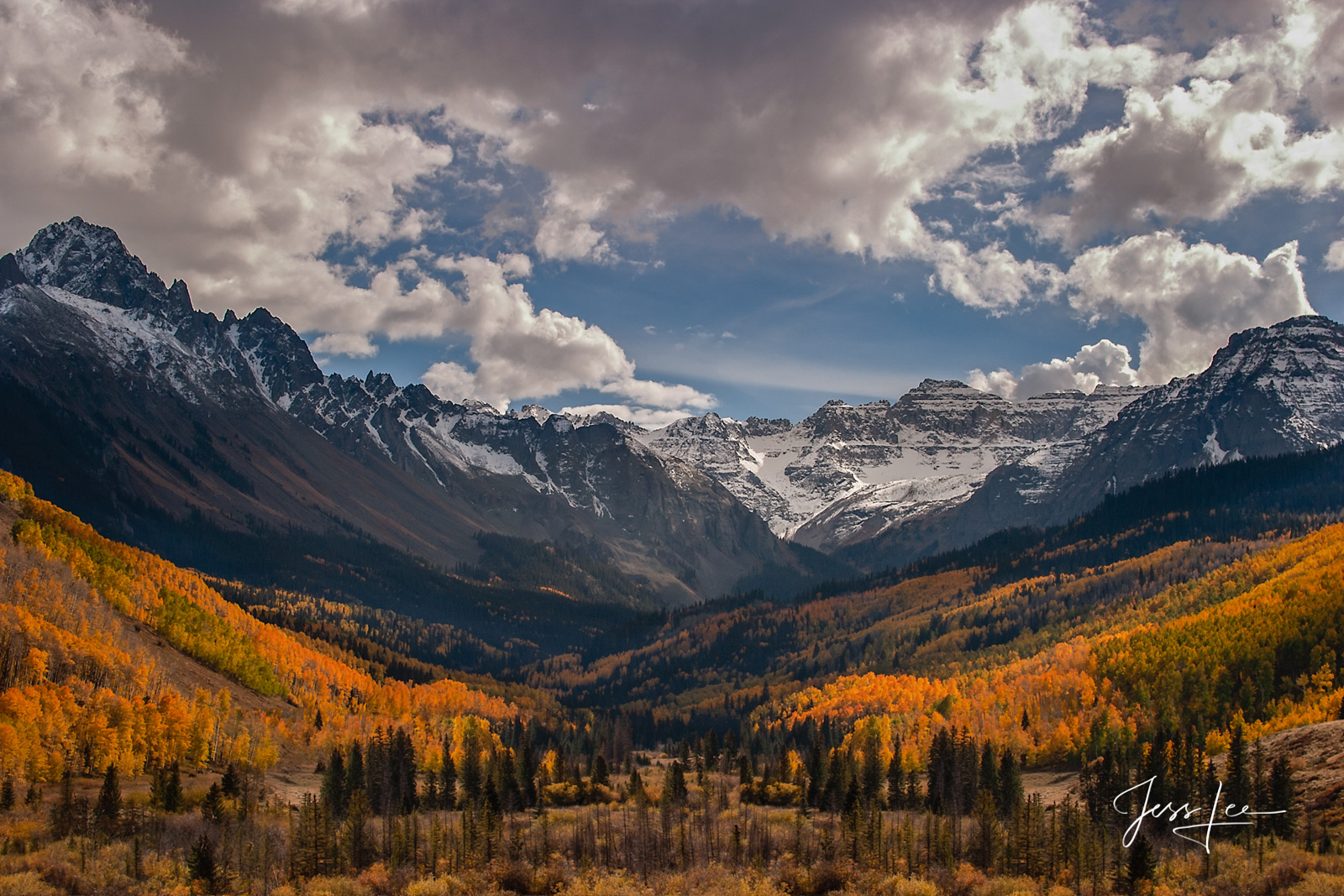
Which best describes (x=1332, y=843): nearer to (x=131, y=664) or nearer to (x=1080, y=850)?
(x=1080, y=850)

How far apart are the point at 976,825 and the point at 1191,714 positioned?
74097 mm

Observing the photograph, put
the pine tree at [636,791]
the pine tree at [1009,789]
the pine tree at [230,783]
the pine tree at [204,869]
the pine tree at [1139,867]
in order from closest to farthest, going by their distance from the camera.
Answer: the pine tree at [204,869] → the pine tree at [1139,867] → the pine tree at [230,783] → the pine tree at [1009,789] → the pine tree at [636,791]

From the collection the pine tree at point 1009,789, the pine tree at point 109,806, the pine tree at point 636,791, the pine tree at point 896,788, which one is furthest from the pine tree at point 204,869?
the pine tree at point 1009,789

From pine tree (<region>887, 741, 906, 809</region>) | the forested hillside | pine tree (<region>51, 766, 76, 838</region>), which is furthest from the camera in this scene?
pine tree (<region>887, 741, 906, 809</region>)

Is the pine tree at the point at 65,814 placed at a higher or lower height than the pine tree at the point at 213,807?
higher

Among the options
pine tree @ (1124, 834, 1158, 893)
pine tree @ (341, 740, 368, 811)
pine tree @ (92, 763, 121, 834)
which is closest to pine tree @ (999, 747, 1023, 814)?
pine tree @ (1124, 834, 1158, 893)

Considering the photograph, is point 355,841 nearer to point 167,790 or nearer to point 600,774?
point 167,790

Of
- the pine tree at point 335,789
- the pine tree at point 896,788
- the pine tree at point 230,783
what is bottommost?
the pine tree at point 896,788

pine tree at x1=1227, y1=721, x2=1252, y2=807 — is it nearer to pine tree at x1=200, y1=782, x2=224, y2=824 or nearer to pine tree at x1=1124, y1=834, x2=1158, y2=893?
pine tree at x1=1124, y1=834, x2=1158, y2=893

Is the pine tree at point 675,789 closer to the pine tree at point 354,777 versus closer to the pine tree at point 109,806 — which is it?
the pine tree at point 354,777

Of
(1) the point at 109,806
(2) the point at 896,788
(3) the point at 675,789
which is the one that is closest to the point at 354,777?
(1) the point at 109,806
